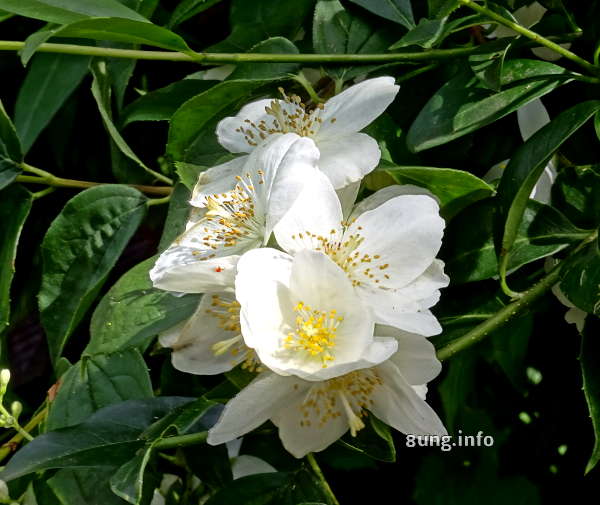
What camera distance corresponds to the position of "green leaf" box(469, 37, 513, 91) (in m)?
0.80

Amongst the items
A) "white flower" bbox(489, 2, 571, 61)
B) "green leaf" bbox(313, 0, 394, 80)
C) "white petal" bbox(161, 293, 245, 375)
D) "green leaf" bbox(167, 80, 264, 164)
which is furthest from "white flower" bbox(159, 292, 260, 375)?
"white flower" bbox(489, 2, 571, 61)

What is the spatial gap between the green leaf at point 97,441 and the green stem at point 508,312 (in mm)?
294

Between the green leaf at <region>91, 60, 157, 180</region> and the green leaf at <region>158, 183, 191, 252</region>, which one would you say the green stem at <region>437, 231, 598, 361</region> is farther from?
the green leaf at <region>91, 60, 157, 180</region>

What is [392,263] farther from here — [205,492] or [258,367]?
[205,492]

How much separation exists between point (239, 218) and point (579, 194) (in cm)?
37

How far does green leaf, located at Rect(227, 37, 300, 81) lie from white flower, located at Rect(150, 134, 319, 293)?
15 cm

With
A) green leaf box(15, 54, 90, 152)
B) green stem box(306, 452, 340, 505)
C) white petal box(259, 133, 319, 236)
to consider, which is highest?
white petal box(259, 133, 319, 236)

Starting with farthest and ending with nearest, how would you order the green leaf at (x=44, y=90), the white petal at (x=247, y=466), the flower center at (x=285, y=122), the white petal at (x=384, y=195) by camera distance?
the green leaf at (x=44, y=90), the white petal at (x=247, y=466), the flower center at (x=285, y=122), the white petal at (x=384, y=195)

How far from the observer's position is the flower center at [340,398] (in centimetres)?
74

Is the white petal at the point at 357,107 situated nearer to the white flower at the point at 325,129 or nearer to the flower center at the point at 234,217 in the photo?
the white flower at the point at 325,129

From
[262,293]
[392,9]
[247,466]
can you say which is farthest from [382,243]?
[247,466]

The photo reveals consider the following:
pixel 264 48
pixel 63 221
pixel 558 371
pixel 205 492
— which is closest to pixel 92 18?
pixel 264 48

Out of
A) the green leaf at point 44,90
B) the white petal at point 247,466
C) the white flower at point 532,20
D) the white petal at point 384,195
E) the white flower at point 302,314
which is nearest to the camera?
the white flower at point 302,314

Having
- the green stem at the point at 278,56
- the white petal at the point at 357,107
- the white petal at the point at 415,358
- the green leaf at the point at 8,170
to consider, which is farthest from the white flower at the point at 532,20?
the green leaf at the point at 8,170
